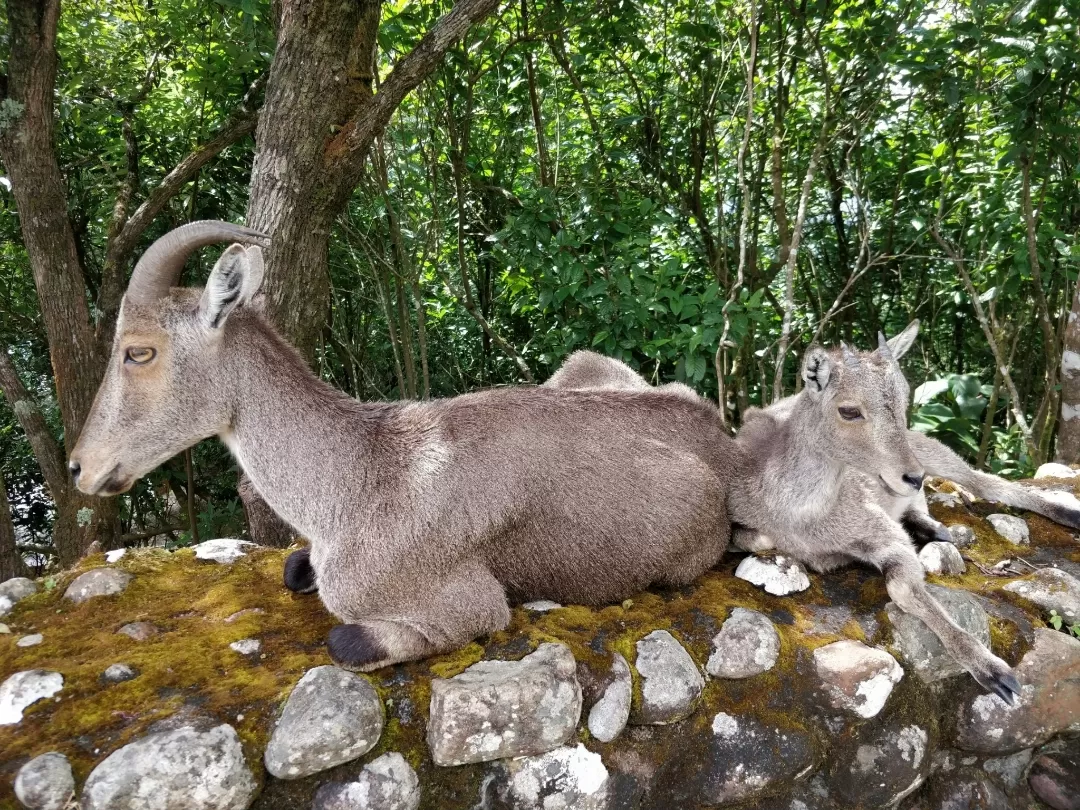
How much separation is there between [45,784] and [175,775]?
1.19 feet

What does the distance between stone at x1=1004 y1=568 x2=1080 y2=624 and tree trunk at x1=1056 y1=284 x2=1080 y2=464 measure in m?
2.29

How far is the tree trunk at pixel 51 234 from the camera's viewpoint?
5.23m

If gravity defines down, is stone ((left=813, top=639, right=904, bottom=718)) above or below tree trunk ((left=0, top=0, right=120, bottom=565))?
below

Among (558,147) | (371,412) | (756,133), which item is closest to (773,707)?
(371,412)

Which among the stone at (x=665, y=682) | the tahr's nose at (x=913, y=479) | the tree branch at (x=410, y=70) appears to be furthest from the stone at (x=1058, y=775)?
the tree branch at (x=410, y=70)

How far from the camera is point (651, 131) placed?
25.3 ft

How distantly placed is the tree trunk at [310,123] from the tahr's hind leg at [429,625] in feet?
5.58

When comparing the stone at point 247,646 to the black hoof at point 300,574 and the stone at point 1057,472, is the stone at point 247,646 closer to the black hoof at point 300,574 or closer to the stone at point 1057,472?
the black hoof at point 300,574

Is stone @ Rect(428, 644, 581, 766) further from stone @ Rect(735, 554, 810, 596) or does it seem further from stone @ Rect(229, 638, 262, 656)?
stone @ Rect(735, 554, 810, 596)

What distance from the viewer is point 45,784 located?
2260mm

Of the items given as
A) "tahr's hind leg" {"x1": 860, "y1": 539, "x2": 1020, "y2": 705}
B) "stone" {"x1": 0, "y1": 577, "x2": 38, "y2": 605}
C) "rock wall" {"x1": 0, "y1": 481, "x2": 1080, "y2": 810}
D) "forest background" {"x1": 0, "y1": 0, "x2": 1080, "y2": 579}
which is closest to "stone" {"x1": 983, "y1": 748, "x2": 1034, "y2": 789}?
"rock wall" {"x1": 0, "y1": 481, "x2": 1080, "y2": 810}

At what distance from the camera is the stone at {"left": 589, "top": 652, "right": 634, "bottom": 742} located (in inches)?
110

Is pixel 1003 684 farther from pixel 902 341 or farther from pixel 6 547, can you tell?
pixel 6 547

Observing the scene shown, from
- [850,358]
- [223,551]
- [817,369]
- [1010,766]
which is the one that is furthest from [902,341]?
[223,551]
